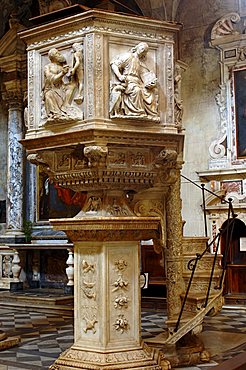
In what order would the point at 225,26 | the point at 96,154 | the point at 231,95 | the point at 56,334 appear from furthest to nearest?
the point at 225,26 → the point at 231,95 → the point at 56,334 → the point at 96,154

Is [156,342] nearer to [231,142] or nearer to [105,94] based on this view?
[105,94]

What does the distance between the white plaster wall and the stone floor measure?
209 centimetres

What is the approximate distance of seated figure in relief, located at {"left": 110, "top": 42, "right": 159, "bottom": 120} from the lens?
176 inches

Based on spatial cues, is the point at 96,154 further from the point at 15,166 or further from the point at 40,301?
the point at 15,166

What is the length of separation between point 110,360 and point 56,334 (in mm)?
3312

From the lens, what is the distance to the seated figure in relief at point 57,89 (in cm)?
456

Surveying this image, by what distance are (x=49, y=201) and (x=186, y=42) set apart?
4176 millimetres

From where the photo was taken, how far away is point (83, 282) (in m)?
4.65

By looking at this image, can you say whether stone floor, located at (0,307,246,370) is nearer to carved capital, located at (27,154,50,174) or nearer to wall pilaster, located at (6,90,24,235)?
carved capital, located at (27,154,50,174)

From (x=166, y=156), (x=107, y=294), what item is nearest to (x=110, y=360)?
(x=107, y=294)

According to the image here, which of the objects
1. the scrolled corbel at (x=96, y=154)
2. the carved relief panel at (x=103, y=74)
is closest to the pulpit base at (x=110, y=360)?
the scrolled corbel at (x=96, y=154)

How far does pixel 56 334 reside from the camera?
7598 mm

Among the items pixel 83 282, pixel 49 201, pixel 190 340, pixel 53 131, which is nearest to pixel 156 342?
pixel 190 340

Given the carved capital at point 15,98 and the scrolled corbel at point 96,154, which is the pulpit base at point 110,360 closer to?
the scrolled corbel at point 96,154
